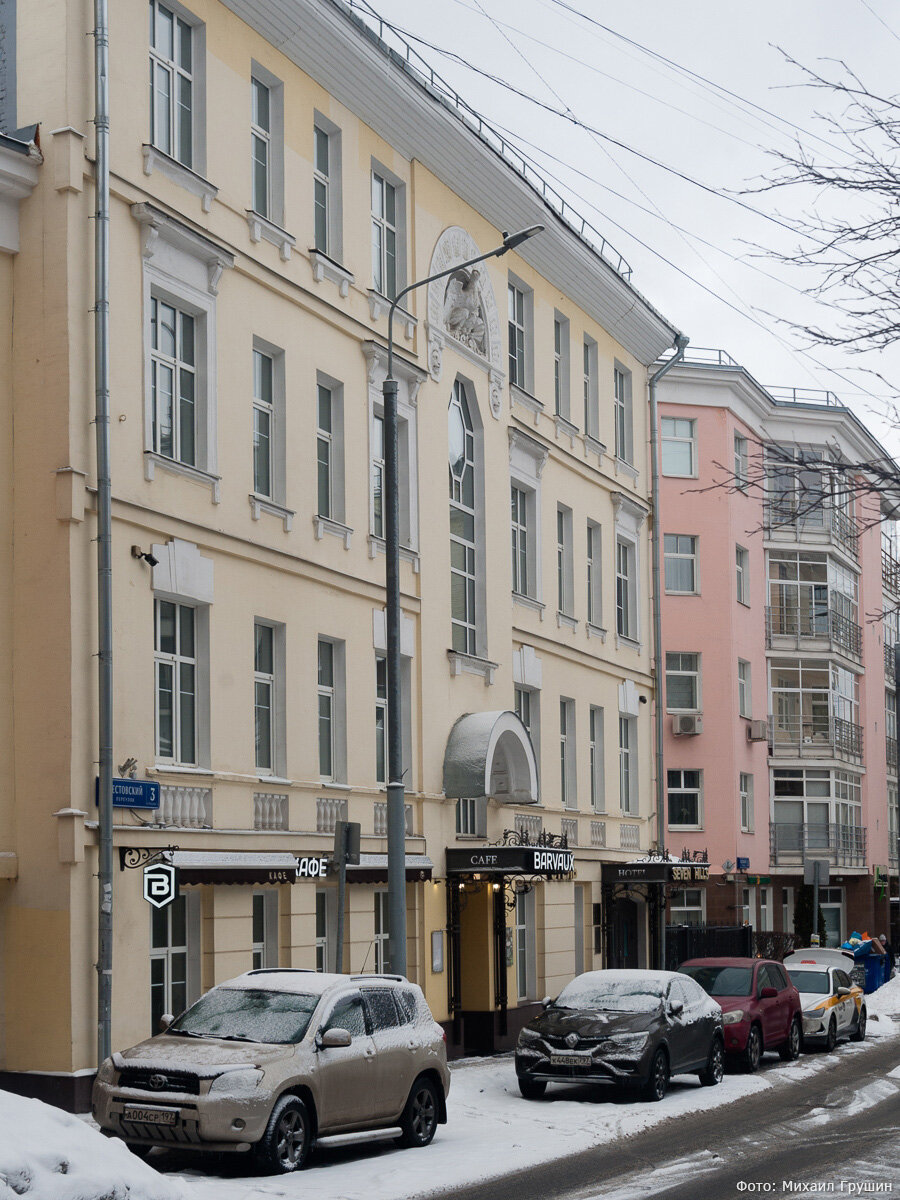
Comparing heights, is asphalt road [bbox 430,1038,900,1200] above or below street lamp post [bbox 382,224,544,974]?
below

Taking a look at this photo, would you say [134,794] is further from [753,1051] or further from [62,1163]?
[753,1051]

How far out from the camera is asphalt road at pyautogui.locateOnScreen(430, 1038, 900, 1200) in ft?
43.7

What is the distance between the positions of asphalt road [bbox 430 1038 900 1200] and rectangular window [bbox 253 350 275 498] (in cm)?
957

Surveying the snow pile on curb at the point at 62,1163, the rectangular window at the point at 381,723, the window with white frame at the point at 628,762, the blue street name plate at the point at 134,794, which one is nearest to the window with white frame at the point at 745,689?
the window with white frame at the point at 628,762

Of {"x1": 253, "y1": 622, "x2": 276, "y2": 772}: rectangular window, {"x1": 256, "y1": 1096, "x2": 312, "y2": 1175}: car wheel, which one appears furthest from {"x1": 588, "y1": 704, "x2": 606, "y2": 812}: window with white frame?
{"x1": 256, "y1": 1096, "x2": 312, "y2": 1175}: car wheel

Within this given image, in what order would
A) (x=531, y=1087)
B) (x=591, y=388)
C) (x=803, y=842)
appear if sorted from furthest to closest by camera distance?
(x=803, y=842) < (x=591, y=388) < (x=531, y=1087)

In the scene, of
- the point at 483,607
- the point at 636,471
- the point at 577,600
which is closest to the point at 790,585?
the point at 636,471

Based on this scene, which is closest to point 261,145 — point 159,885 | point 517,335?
point 517,335

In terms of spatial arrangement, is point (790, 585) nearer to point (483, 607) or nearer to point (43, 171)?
point (483, 607)

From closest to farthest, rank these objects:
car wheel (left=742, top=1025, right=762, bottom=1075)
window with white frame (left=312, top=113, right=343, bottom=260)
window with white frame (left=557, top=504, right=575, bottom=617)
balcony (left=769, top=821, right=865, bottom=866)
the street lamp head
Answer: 1. the street lamp head
2. car wheel (left=742, top=1025, right=762, bottom=1075)
3. window with white frame (left=312, top=113, right=343, bottom=260)
4. window with white frame (left=557, top=504, right=575, bottom=617)
5. balcony (left=769, top=821, right=865, bottom=866)

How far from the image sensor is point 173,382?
20.5m

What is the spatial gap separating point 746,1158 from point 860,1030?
15222 mm

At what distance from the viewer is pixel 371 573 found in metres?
24.7

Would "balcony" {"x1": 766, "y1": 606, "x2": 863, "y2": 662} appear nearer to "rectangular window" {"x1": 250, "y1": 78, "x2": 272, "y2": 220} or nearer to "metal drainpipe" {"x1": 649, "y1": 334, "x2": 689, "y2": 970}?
"metal drainpipe" {"x1": 649, "y1": 334, "x2": 689, "y2": 970}
